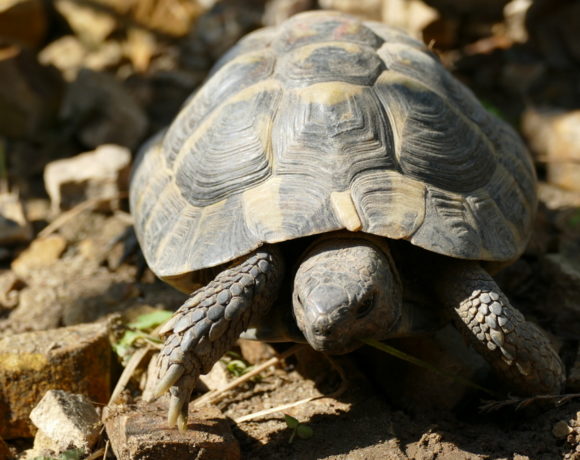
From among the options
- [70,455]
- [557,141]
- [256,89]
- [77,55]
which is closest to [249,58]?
[256,89]

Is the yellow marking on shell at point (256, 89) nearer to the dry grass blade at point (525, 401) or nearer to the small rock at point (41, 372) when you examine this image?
the small rock at point (41, 372)

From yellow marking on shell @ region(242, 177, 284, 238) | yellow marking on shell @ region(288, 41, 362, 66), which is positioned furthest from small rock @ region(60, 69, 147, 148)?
yellow marking on shell @ region(242, 177, 284, 238)

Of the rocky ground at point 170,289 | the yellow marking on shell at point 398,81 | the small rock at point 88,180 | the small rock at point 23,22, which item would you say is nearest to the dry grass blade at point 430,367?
the rocky ground at point 170,289

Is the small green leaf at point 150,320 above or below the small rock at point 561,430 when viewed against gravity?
below

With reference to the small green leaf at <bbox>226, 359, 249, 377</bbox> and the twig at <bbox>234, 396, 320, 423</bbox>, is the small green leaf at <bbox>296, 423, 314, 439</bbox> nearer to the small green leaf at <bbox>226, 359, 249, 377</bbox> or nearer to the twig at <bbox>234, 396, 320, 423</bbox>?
the twig at <bbox>234, 396, 320, 423</bbox>

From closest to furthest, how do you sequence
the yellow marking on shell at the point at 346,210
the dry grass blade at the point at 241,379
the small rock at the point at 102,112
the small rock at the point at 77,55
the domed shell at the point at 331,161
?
the yellow marking on shell at the point at 346,210 → the domed shell at the point at 331,161 → the dry grass blade at the point at 241,379 → the small rock at the point at 102,112 → the small rock at the point at 77,55

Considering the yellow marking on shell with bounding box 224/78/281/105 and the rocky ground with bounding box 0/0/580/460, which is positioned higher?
the yellow marking on shell with bounding box 224/78/281/105

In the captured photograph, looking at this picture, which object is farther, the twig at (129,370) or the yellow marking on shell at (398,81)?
the yellow marking on shell at (398,81)
